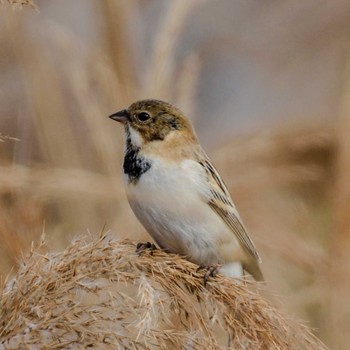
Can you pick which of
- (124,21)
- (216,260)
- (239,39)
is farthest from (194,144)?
(239,39)

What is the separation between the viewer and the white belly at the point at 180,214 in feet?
13.0

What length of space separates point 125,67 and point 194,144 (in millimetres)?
683

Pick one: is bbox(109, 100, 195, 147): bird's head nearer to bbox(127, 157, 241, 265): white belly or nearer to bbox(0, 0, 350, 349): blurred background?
bbox(127, 157, 241, 265): white belly

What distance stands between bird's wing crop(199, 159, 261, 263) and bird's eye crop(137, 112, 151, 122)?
0.28 meters

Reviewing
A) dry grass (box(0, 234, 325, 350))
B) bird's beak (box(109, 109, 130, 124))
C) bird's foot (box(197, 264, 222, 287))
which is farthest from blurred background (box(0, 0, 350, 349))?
dry grass (box(0, 234, 325, 350))

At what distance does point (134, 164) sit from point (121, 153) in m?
0.88

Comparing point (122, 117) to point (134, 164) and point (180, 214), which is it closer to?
point (134, 164)

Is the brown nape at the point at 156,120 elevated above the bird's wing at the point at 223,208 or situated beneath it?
elevated above

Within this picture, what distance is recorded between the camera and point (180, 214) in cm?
404

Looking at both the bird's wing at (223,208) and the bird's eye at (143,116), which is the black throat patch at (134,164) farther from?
the bird's wing at (223,208)

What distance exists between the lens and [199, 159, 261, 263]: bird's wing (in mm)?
4281

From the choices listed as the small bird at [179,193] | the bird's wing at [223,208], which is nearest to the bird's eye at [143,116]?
the small bird at [179,193]

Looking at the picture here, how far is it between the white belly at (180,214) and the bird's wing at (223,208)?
30 millimetres

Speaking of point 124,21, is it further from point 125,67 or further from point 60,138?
point 60,138
